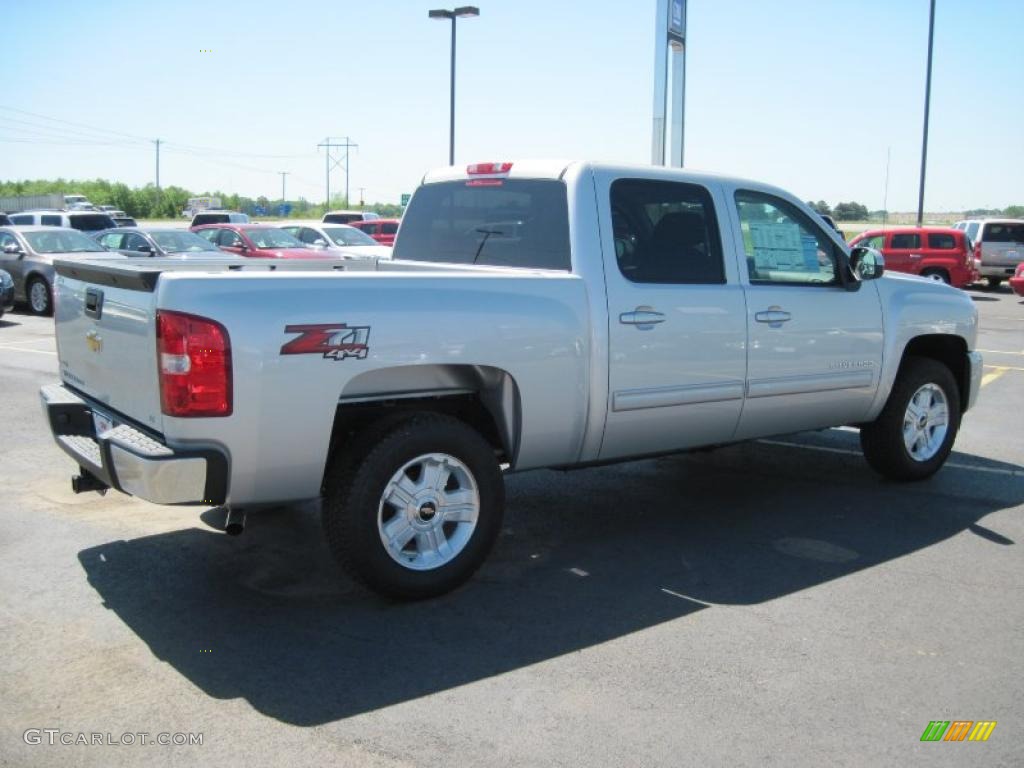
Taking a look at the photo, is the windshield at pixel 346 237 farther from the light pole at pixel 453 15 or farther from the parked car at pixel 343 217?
the parked car at pixel 343 217

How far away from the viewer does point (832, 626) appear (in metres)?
4.37

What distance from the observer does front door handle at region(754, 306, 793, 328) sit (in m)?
5.69

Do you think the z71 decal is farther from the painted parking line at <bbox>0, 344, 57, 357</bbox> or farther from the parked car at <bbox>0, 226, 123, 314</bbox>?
the parked car at <bbox>0, 226, 123, 314</bbox>

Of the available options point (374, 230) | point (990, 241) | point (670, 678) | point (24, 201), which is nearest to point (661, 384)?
point (670, 678)

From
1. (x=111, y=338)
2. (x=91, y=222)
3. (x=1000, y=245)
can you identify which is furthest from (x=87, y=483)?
(x=91, y=222)

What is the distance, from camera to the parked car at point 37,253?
17.9 meters

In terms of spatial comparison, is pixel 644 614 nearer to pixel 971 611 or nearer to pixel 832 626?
pixel 832 626

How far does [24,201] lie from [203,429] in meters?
74.2

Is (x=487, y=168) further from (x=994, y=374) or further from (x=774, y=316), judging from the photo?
(x=994, y=374)

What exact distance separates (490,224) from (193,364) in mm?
2266

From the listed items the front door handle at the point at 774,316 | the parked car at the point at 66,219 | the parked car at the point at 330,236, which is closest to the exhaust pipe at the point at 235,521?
the front door handle at the point at 774,316

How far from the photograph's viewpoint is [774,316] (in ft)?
18.9

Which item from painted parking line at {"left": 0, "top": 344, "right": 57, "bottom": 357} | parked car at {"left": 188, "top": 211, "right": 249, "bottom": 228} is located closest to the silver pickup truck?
painted parking line at {"left": 0, "top": 344, "right": 57, "bottom": 357}

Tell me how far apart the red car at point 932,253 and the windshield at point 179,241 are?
50.0 feet
